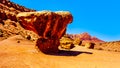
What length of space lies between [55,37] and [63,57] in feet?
9.05

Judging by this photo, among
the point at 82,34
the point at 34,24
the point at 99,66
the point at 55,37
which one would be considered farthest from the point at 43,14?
the point at 82,34

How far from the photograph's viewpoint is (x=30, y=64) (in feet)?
65.0

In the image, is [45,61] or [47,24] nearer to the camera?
[45,61]

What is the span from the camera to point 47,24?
24.1 m

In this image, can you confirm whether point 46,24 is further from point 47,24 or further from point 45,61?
point 45,61

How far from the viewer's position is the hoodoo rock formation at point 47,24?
23375 mm

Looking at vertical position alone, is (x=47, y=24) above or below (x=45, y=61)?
above

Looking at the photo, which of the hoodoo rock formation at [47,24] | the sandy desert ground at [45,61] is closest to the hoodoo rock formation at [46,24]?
the hoodoo rock formation at [47,24]

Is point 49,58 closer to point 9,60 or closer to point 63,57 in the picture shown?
point 63,57

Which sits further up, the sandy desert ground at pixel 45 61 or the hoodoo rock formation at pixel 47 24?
the hoodoo rock formation at pixel 47 24

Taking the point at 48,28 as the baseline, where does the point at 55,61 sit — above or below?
below

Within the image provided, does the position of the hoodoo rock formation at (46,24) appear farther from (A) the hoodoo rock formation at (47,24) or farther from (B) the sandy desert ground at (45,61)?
(B) the sandy desert ground at (45,61)

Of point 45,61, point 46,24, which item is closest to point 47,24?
point 46,24

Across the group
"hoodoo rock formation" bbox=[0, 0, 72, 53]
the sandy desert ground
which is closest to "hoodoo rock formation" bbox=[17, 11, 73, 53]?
"hoodoo rock formation" bbox=[0, 0, 72, 53]
